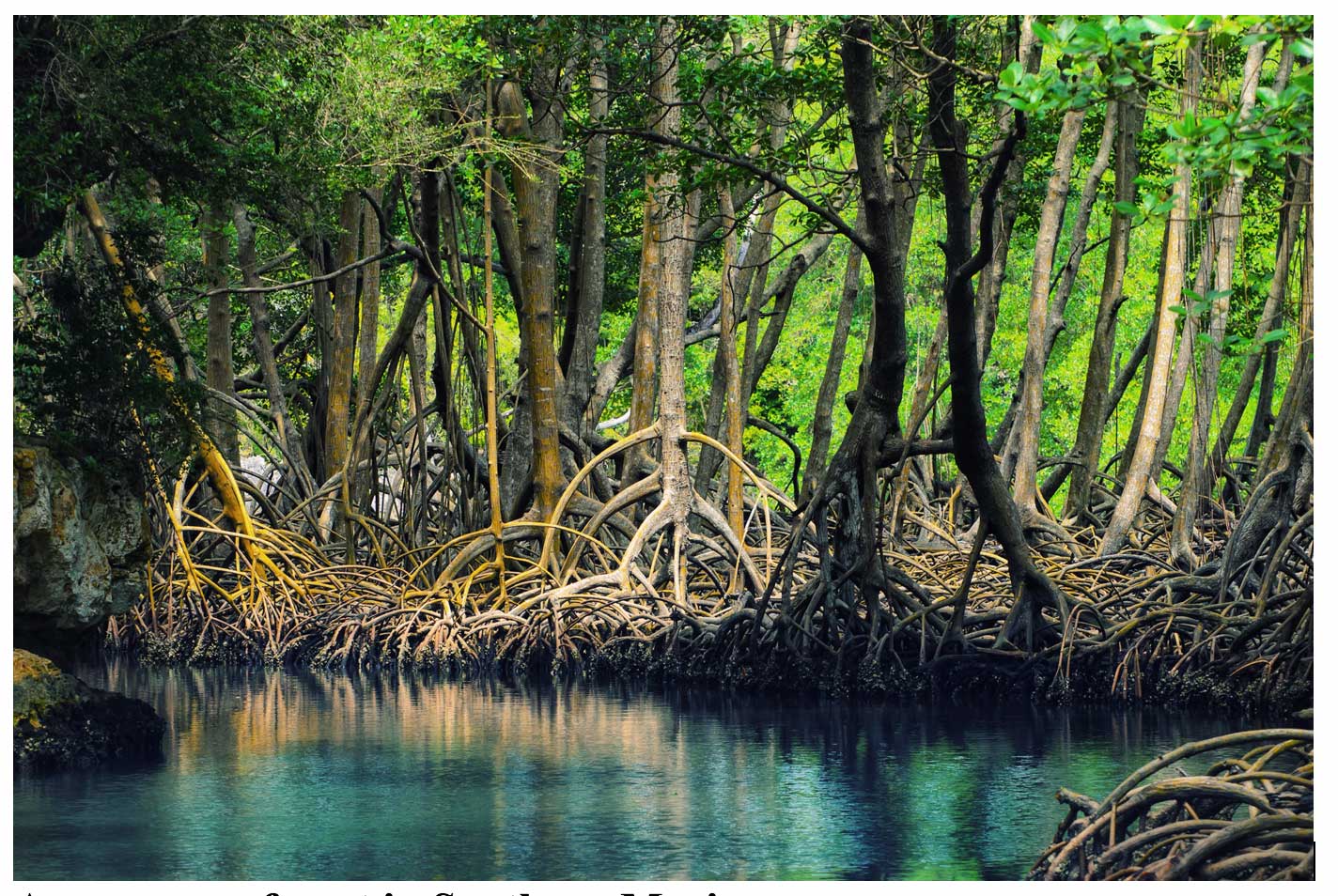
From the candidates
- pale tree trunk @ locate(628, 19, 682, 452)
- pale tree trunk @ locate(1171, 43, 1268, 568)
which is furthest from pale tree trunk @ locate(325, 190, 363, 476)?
pale tree trunk @ locate(1171, 43, 1268, 568)

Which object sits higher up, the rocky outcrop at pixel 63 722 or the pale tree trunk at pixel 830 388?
the pale tree trunk at pixel 830 388

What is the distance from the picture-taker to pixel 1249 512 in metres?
11.2

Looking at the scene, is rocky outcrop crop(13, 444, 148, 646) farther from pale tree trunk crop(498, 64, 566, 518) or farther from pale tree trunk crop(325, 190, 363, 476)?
pale tree trunk crop(325, 190, 363, 476)

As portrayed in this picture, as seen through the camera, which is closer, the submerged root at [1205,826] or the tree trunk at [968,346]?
the submerged root at [1205,826]

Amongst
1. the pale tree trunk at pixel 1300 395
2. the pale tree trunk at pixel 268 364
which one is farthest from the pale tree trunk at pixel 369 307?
the pale tree trunk at pixel 1300 395

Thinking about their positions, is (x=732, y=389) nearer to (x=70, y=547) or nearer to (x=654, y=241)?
(x=654, y=241)

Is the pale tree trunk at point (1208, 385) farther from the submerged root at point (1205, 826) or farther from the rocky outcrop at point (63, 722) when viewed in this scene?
the rocky outcrop at point (63, 722)

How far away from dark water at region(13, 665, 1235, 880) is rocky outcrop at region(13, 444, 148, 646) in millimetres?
941

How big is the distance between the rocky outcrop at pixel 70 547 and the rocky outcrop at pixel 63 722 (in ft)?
1.27

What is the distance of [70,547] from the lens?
10.1 metres

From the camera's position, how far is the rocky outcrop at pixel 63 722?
31.7ft

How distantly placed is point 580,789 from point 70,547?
10.1 ft

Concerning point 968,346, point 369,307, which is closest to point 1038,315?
point 968,346

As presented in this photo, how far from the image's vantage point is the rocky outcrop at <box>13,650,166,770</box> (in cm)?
965
